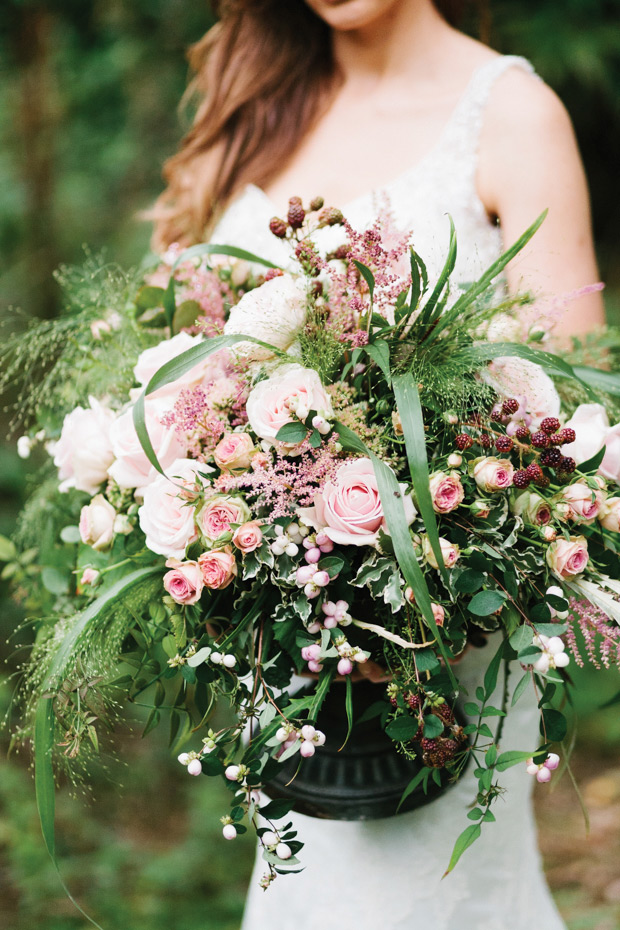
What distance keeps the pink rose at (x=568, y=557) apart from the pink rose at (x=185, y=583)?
385 millimetres

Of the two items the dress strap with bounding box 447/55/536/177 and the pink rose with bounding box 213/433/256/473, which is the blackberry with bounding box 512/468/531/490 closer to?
the pink rose with bounding box 213/433/256/473

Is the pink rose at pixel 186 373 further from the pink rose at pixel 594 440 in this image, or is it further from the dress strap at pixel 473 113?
the dress strap at pixel 473 113

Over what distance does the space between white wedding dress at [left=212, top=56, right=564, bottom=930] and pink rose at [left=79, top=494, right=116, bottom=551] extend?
1.70 feet

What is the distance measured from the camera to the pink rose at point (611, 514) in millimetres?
930

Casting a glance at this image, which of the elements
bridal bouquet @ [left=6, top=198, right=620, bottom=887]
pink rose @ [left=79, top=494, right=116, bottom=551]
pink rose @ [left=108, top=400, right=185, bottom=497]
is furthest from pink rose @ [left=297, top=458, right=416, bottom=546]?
pink rose @ [left=79, top=494, right=116, bottom=551]

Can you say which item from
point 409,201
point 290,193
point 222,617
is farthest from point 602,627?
point 290,193

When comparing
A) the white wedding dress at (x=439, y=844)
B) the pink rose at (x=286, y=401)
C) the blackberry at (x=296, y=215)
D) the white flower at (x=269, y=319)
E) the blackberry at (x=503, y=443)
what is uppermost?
the blackberry at (x=296, y=215)

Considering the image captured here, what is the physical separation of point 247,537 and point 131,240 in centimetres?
295

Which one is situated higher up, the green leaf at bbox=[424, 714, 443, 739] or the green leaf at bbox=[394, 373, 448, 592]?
the green leaf at bbox=[394, 373, 448, 592]

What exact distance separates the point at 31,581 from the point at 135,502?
0.48m

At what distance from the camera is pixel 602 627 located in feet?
2.97

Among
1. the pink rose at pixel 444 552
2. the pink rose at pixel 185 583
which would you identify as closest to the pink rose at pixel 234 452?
the pink rose at pixel 185 583

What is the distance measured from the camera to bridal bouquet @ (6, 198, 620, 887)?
34.7 inches

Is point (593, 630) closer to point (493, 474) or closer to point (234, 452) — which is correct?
point (493, 474)
